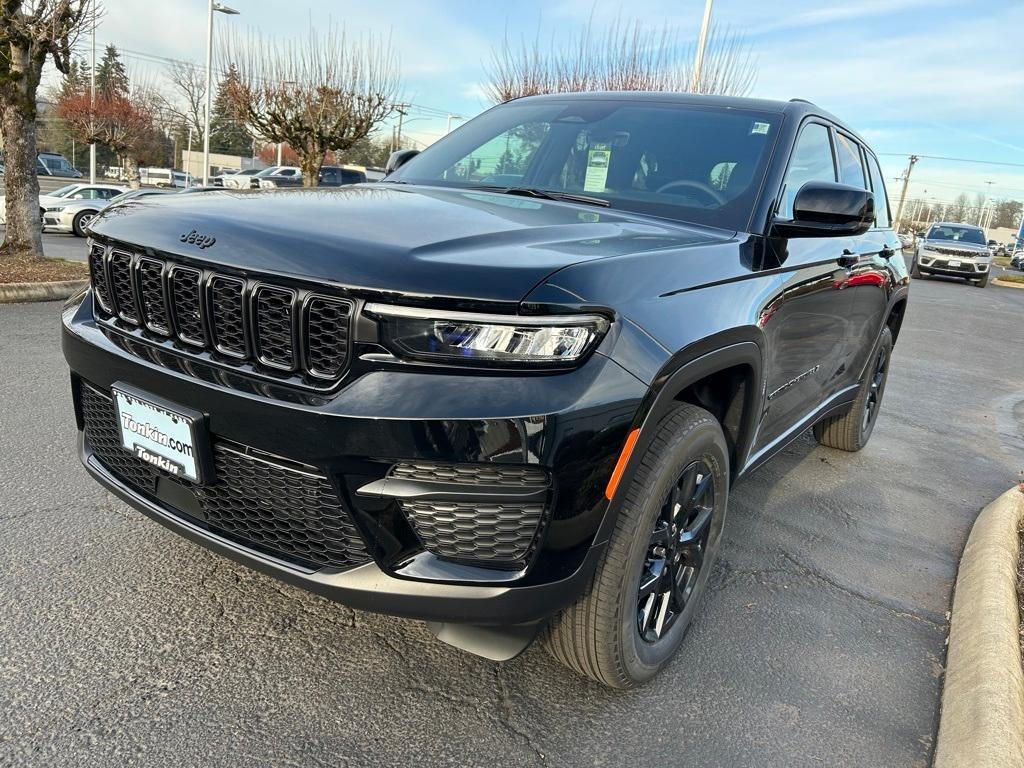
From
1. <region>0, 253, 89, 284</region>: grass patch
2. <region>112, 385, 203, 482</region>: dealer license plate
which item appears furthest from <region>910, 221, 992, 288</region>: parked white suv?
<region>112, 385, 203, 482</region>: dealer license plate

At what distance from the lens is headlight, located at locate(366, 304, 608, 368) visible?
1.67 m

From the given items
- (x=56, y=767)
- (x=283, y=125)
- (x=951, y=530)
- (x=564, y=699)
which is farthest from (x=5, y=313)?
(x=283, y=125)

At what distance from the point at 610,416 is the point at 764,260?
1.13 meters

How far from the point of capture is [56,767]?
1774 mm

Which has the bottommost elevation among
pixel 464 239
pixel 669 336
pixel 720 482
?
pixel 720 482

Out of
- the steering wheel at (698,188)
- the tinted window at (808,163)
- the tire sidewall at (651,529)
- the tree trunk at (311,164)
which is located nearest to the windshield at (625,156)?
the steering wheel at (698,188)

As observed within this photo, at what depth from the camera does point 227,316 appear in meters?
1.87

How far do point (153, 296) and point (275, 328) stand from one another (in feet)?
1.63

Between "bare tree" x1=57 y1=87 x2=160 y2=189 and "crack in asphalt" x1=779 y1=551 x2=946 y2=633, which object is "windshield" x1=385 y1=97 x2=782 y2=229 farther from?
"bare tree" x1=57 y1=87 x2=160 y2=189

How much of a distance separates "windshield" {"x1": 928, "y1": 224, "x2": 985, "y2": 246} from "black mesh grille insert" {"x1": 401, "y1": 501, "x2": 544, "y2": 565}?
953 inches

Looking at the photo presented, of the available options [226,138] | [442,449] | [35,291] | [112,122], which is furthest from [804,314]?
[226,138]

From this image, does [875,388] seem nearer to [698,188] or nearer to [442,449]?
[698,188]

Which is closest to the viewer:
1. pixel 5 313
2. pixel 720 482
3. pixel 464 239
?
pixel 464 239

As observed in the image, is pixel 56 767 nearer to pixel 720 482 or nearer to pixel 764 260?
pixel 720 482
